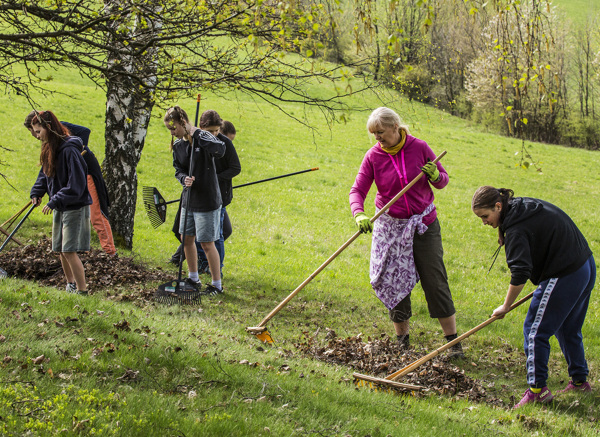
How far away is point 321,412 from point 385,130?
264 centimetres

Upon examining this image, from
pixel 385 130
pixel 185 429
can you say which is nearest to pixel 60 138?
pixel 385 130

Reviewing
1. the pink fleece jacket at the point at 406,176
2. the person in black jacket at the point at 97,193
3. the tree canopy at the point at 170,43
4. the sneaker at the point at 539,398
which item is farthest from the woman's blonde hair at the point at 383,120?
the person in black jacket at the point at 97,193

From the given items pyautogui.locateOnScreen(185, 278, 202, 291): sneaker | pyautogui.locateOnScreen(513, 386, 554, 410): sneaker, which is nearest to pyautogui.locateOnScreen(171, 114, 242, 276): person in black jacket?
pyautogui.locateOnScreen(185, 278, 202, 291): sneaker

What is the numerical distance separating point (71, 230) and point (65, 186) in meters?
0.48

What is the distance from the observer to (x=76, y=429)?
3.04 meters

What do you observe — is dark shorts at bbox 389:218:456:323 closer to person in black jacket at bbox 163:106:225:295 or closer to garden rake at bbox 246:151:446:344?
garden rake at bbox 246:151:446:344

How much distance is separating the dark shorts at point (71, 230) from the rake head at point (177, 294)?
3.32 ft

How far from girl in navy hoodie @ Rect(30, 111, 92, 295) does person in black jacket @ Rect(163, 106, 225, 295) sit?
1137 mm

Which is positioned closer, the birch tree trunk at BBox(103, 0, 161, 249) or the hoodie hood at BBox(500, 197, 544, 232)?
the hoodie hood at BBox(500, 197, 544, 232)

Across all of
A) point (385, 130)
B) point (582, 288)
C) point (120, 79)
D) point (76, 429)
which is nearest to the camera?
point (76, 429)

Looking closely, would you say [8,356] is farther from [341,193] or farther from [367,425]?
[341,193]

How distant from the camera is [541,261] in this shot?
4410mm

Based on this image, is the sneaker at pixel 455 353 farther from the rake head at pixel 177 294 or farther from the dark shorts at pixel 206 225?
the dark shorts at pixel 206 225

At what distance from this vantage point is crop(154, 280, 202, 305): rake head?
6.39 meters
